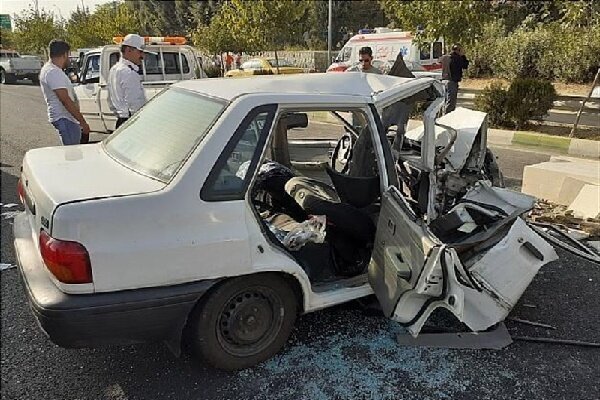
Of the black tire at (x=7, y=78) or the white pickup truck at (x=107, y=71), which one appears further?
the black tire at (x=7, y=78)

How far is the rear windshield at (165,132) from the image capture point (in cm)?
280

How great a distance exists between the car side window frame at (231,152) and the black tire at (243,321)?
0.44 metres

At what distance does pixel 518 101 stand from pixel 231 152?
9.29m

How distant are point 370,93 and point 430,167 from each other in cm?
66

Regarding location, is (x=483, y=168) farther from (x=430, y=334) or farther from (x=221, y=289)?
(x=221, y=289)

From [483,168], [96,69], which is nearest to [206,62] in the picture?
[96,69]

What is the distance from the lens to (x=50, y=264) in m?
2.44

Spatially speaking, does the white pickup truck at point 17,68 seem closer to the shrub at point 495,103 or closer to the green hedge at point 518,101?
the shrub at point 495,103

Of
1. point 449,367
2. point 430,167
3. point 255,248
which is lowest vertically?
point 449,367

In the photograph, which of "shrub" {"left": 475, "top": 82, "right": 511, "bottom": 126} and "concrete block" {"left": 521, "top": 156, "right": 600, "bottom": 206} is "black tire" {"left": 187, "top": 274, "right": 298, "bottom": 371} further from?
"shrub" {"left": 475, "top": 82, "right": 511, "bottom": 126}

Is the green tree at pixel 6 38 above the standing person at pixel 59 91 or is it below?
above

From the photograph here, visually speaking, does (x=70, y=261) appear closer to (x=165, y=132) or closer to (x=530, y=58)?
(x=165, y=132)

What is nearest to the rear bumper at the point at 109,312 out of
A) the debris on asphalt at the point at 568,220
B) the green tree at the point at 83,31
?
the debris on asphalt at the point at 568,220

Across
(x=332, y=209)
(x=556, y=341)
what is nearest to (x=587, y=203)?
(x=556, y=341)
